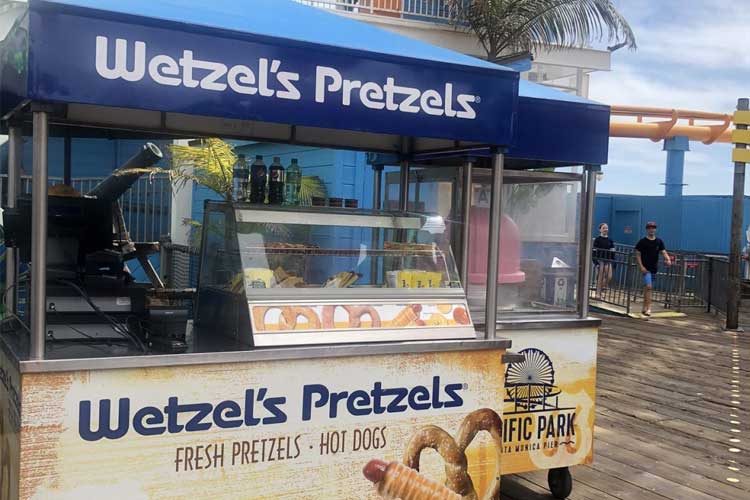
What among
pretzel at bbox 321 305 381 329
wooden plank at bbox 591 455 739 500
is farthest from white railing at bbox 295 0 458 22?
pretzel at bbox 321 305 381 329

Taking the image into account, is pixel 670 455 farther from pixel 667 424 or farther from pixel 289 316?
pixel 289 316

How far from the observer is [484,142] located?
357cm

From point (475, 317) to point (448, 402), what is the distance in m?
0.84

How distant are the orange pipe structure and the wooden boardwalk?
A: 9546 mm

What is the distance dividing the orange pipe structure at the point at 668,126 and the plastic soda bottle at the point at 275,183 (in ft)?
53.6

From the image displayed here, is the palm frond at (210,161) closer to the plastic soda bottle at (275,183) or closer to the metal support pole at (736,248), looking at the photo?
the plastic soda bottle at (275,183)

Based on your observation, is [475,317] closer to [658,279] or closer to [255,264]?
[255,264]

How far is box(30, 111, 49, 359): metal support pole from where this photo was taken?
273 cm

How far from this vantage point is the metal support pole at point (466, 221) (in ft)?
14.3

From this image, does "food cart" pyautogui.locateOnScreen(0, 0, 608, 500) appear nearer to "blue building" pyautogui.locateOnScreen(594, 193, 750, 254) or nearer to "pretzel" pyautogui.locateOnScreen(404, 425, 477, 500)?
"pretzel" pyautogui.locateOnScreen(404, 425, 477, 500)

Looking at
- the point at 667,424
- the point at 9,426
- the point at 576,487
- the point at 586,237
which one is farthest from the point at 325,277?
the point at 667,424

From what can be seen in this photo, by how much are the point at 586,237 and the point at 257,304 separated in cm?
229

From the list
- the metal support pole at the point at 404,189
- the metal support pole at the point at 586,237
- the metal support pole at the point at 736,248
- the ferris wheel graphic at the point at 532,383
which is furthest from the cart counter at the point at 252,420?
the metal support pole at the point at 736,248

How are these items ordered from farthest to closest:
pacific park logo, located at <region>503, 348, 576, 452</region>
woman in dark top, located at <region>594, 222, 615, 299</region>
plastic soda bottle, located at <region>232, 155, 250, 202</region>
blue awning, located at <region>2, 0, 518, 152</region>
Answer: woman in dark top, located at <region>594, 222, 615, 299</region> < plastic soda bottle, located at <region>232, 155, 250, 202</region> < pacific park logo, located at <region>503, 348, 576, 452</region> < blue awning, located at <region>2, 0, 518, 152</region>
